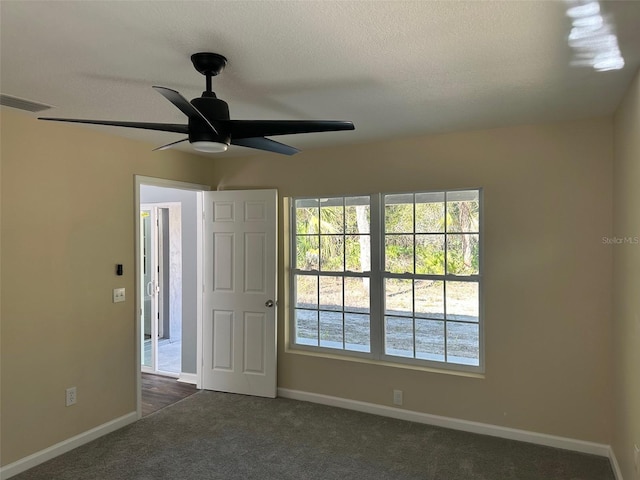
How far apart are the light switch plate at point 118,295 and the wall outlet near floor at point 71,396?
732 millimetres

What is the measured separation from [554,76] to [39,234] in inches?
135

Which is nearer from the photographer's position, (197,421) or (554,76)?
(554,76)

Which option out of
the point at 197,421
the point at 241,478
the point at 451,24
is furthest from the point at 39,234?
the point at 451,24

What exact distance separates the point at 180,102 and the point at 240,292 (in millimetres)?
2917

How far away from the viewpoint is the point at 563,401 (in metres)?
3.11

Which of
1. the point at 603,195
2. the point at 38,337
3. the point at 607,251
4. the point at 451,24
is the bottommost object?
the point at 38,337

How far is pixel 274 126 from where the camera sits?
1843 millimetres

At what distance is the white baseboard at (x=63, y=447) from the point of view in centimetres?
279

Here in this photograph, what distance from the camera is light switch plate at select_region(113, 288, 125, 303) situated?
3518mm

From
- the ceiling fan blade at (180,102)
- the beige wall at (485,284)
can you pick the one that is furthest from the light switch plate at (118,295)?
the ceiling fan blade at (180,102)

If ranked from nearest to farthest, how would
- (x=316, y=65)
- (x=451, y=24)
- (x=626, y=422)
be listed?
(x=451, y=24) < (x=316, y=65) < (x=626, y=422)

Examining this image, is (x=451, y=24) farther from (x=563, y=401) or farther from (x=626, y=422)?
(x=563, y=401)

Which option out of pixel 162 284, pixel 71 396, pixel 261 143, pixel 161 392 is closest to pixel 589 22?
pixel 261 143

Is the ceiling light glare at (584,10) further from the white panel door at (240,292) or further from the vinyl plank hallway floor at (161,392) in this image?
the vinyl plank hallway floor at (161,392)
